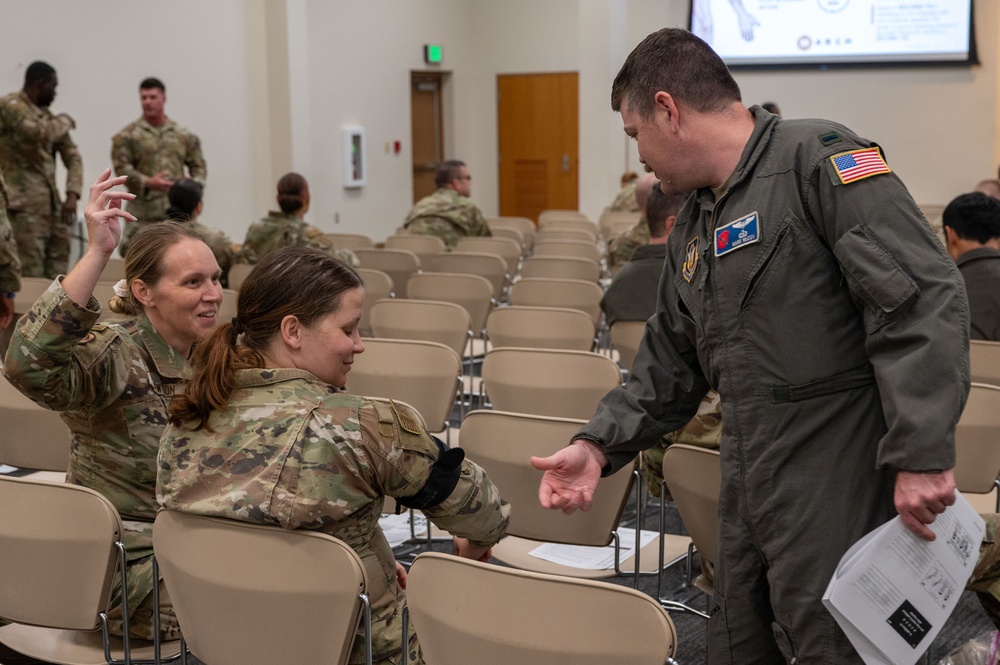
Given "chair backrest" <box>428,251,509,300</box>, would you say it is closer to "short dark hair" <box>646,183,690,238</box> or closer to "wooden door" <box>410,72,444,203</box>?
"short dark hair" <box>646,183,690,238</box>

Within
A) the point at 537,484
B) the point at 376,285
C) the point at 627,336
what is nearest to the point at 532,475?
the point at 537,484

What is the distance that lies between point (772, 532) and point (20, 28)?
28.7ft

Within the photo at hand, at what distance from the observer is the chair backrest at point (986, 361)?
3740 mm

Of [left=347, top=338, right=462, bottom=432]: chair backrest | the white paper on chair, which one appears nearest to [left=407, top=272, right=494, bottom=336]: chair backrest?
[left=347, top=338, right=462, bottom=432]: chair backrest

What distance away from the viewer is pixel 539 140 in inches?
605

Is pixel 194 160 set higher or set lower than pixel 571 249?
higher

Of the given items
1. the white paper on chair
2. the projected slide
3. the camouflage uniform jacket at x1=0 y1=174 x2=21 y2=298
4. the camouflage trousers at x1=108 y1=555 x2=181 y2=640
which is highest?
the projected slide

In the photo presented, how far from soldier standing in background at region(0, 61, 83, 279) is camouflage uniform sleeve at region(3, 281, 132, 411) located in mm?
5572

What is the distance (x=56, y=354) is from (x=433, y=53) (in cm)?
1275

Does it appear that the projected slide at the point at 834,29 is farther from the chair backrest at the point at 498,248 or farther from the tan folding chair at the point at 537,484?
the tan folding chair at the point at 537,484

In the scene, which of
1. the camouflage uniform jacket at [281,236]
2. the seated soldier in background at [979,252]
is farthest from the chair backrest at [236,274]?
the seated soldier in background at [979,252]

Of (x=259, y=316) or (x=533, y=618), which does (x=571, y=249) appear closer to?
(x=259, y=316)

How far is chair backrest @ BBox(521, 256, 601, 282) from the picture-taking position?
21.4 feet

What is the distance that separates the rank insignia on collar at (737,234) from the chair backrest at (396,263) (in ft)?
16.1
